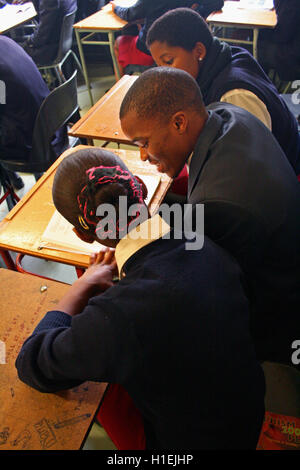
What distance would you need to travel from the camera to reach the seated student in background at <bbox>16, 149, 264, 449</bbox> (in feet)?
2.06

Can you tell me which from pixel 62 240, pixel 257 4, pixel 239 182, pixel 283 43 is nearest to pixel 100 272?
pixel 62 240

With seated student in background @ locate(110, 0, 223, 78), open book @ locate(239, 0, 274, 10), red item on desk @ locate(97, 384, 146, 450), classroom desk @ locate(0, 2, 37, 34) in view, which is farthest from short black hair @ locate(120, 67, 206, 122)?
open book @ locate(239, 0, 274, 10)

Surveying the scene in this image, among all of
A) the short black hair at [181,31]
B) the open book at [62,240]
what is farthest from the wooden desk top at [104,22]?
the open book at [62,240]

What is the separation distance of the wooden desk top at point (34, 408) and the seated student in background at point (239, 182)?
59cm

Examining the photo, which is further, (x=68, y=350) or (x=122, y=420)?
(x=122, y=420)

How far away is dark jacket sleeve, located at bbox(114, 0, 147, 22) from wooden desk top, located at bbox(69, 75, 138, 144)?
1.43 m

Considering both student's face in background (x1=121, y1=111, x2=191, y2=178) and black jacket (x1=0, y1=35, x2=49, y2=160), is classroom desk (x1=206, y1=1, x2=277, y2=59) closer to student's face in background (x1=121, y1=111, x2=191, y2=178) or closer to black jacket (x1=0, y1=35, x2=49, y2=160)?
black jacket (x1=0, y1=35, x2=49, y2=160)

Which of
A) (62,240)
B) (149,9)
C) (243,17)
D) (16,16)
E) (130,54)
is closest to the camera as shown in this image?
(62,240)

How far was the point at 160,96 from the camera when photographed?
103 centimetres

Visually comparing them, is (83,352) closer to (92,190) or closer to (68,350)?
(68,350)

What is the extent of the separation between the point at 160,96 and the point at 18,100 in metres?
1.24
